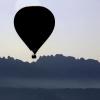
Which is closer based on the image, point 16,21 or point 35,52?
point 35,52

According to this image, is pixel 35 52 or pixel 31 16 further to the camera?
pixel 31 16

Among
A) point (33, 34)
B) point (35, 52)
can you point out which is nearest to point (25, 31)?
point (33, 34)

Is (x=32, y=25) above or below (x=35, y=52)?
above

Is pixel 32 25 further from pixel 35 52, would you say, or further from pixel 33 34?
pixel 35 52

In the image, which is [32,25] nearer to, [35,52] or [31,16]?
[31,16]

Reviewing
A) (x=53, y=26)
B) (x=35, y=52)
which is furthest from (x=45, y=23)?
(x=35, y=52)

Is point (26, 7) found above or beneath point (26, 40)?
above
